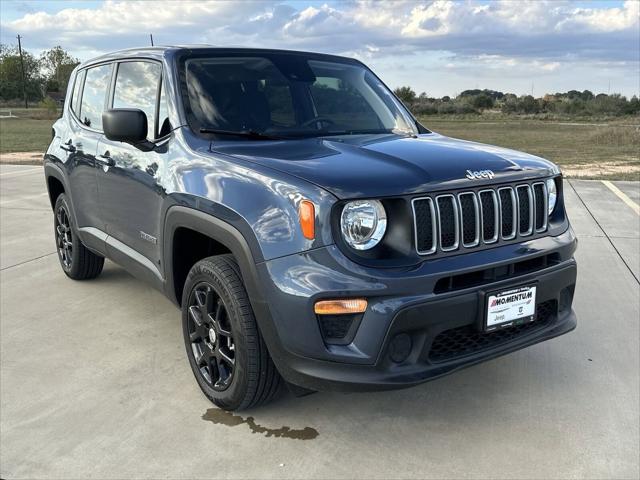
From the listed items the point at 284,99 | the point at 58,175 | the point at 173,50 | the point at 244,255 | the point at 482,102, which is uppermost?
the point at 482,102

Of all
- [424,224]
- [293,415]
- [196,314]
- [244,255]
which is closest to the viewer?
[424,224]

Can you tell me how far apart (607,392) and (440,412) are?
3.15 feet

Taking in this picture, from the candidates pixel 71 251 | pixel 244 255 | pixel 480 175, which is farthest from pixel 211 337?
pixel 71 251

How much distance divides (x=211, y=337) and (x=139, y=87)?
173cm

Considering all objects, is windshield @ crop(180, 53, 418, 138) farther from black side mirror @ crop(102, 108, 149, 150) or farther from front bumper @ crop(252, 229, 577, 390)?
front bumper @ crop(252, 229, 577, 390)

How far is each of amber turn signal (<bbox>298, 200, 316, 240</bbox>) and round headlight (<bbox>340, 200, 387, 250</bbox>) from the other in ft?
0.38

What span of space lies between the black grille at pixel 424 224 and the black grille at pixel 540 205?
77cm

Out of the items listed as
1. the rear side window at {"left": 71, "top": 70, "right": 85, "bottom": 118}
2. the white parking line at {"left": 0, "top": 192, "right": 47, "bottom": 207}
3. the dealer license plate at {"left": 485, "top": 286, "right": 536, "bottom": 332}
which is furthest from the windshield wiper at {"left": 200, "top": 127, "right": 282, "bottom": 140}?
the white parking line at {"left": 0, "top": 192, "right": 47, "bottom": 207}

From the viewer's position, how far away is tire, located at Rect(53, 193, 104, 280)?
4961 mm

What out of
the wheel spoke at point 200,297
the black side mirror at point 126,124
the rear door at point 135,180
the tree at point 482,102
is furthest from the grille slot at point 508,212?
the tree at point 482,102

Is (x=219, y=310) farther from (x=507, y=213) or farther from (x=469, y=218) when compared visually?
(x=507, y=213)

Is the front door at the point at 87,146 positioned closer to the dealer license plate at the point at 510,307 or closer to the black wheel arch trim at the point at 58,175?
the black wheel arch trim at the point at 58,175

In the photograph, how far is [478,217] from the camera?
108 inches

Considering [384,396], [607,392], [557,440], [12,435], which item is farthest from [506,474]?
[12,435]
